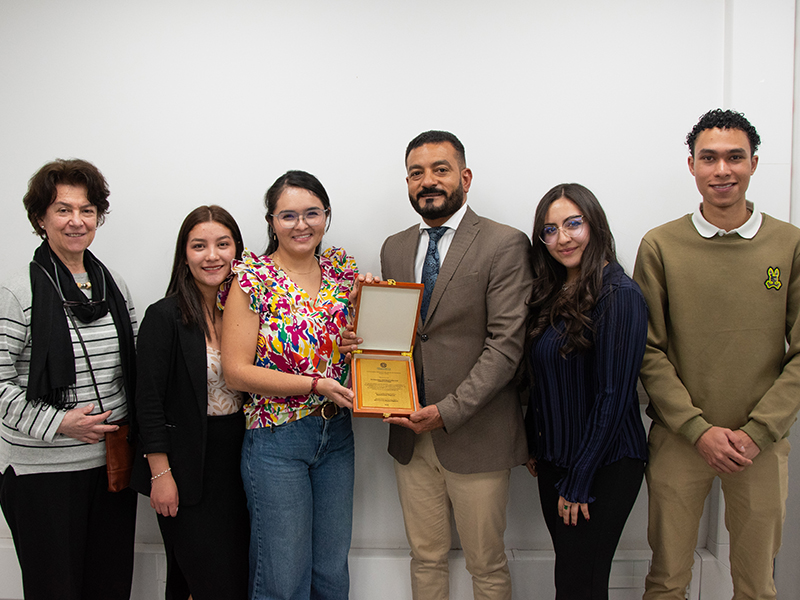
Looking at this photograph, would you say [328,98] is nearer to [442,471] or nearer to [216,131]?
[216,131]

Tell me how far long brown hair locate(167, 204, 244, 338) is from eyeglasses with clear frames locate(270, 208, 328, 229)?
27 cm

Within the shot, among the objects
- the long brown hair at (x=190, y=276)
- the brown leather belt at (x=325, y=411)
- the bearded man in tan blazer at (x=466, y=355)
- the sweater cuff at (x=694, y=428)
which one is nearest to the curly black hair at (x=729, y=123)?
the bearded man in tan blazer at (x=466, y=355)

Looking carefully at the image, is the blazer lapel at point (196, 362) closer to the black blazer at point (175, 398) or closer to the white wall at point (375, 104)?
the black blazer at point (175, 398)

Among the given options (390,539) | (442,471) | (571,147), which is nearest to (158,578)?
(390,539)

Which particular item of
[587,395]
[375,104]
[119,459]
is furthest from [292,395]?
[375,104]

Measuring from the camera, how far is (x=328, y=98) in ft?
8.05

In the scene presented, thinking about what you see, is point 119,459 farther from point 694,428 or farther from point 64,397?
point 694,428

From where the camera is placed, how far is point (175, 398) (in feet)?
6.08

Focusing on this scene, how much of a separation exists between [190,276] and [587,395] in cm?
162

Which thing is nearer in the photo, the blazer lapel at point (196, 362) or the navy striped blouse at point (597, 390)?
the navy striped blouse at point (597, 390)

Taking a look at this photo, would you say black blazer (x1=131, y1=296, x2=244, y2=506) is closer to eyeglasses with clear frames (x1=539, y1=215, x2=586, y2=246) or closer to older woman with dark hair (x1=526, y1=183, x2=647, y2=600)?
older woman with dark hair (x1=526, y1=183, x2=647, y2=600)

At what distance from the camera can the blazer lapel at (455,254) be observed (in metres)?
1.96

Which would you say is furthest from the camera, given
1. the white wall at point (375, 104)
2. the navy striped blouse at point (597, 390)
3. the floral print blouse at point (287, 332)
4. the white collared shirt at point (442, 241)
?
the white wall at point (375, 104)

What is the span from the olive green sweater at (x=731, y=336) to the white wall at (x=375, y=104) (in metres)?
0.58
